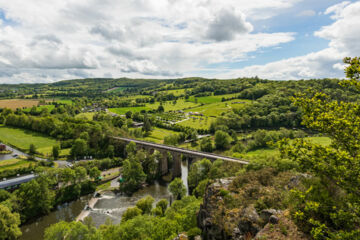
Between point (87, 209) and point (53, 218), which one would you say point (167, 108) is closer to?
point (87, 209)

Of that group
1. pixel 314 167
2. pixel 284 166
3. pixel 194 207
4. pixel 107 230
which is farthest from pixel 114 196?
pixel 314 167

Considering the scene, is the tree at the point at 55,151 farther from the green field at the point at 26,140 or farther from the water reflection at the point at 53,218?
the water reflection at the point at 53,218

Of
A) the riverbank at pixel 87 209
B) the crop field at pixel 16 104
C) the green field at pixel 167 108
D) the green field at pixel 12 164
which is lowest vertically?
the riverbank at pixel 87 209

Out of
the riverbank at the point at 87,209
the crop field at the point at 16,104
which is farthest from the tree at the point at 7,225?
the crop field at the point at 16,104

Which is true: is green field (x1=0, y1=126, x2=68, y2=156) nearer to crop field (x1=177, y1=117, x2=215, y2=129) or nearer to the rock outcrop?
crop field (x1=177, y1=117, x2=215, y2=129)

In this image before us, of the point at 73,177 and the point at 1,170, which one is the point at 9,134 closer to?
the point at 1,170

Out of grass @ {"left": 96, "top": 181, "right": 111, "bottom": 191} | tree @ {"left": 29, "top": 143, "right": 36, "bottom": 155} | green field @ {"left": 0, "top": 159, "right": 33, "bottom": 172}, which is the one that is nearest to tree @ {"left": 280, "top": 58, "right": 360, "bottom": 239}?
grass @ {"left": 96, "top": 181, "right": 111, "bottom": 191}
